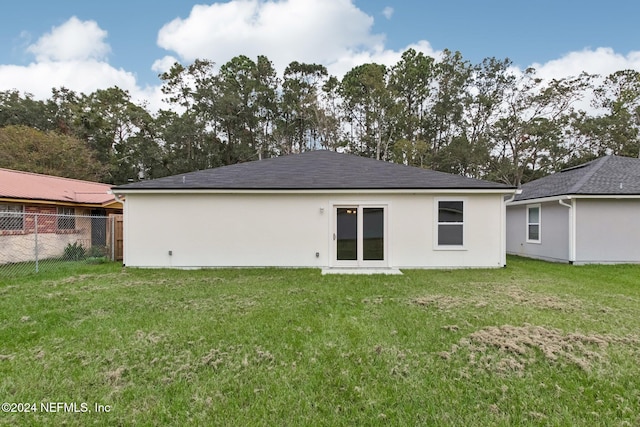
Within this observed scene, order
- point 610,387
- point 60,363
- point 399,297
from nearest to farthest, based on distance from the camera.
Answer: point 610,387
point 60,363
point 399,297

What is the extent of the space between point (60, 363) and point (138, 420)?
158 cm

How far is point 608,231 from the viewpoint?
9.45 meters

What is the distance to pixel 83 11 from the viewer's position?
37.9 feet

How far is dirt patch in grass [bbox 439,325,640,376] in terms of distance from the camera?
3.12 metres

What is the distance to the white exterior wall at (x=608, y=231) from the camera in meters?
9.42

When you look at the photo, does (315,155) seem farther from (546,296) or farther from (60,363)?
(60,363)

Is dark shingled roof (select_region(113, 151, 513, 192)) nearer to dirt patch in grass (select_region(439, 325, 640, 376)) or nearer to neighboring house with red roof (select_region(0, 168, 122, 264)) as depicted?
neighboring house with red roof (select_region(0, 168, 122, 264))

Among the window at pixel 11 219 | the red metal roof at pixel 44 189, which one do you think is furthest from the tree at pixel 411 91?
the window at pixel 11 219

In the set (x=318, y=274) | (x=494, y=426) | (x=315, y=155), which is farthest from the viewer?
(x=315, y=155)

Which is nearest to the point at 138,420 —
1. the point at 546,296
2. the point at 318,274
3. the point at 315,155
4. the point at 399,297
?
the point at 399,297

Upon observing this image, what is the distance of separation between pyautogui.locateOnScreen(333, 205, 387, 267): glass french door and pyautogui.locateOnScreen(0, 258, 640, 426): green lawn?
265cm

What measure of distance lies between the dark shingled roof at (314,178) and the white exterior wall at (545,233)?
3.18 meters

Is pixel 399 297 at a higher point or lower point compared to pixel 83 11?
lower

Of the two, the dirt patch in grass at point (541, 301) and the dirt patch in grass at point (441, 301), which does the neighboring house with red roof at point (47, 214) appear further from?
the dirt patch in grass at point (541, 301)
